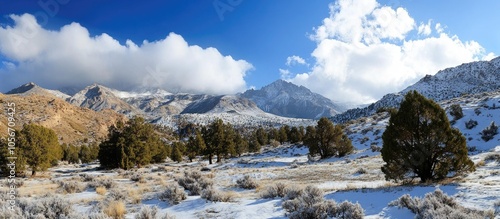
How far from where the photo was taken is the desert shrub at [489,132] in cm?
3090

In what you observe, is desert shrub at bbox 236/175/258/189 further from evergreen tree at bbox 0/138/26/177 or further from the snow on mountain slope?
evergreen tree at bbox 0/138/26/177

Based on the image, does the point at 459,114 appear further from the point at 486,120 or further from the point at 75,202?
the point at 75,202

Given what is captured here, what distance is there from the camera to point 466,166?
13.8 metres

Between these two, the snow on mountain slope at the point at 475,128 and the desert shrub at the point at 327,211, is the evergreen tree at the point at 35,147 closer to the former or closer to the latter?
the desert shrub at the point at 327,211

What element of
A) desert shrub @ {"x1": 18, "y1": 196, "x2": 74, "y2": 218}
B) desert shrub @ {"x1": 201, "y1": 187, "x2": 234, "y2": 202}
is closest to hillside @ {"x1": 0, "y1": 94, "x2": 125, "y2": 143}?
desert shrub @ {"x1": 18, "y1": 196, "x2": 74, "y2": 218}

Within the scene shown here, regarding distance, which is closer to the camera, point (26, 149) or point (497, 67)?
point (26, 149)

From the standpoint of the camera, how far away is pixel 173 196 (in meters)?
12.3

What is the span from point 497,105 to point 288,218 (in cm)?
4408

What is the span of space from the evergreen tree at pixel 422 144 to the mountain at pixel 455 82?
154 m

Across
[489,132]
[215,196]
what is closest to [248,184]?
[215,196]

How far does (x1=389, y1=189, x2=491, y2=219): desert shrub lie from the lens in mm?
7072

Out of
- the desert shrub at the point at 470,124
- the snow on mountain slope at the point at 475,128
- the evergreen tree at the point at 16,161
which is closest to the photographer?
the snow on mountain slope at the point at 475,128

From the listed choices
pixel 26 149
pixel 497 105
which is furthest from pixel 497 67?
pixel 26 149

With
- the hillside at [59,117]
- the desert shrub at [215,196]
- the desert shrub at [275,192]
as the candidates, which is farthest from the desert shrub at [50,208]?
the hillside at [59,117]
